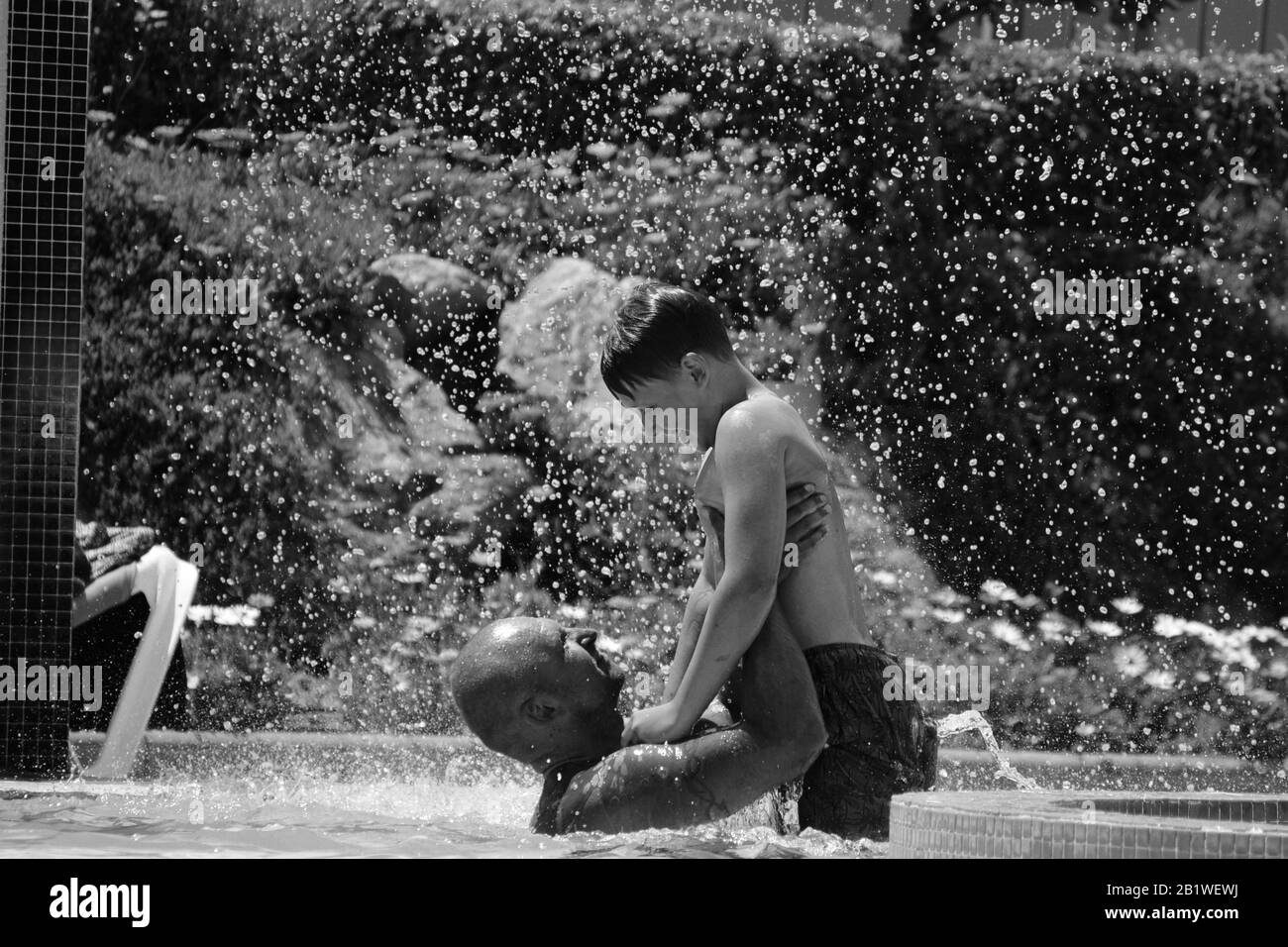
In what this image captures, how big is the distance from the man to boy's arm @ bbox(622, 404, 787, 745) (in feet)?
0.28

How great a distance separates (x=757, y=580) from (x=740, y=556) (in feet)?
0.21

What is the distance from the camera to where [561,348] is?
9.68 meters

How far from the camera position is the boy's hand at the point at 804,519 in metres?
3.44

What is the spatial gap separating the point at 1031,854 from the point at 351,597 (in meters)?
6.99

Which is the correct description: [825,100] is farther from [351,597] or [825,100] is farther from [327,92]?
[351,597]

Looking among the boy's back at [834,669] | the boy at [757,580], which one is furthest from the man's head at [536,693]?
the boy's back at [834,669]

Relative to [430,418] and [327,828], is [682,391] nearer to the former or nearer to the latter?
[327,828]

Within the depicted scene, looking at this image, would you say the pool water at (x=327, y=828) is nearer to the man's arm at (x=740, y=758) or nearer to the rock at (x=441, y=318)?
the man's arm at (x=740, y=758)

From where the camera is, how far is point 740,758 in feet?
10.7

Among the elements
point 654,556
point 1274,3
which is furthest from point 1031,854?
point 1274,3

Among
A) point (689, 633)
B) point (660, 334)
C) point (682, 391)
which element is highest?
point (660, 334)

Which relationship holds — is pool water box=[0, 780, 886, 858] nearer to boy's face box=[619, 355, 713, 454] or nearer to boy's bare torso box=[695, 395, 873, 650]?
boy's bare torso box=[695, 395, 873, 650]

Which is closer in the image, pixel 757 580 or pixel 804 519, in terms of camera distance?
pixel 757 580

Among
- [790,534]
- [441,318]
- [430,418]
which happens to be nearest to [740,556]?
[790,534]
